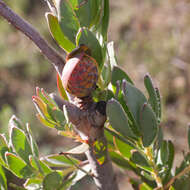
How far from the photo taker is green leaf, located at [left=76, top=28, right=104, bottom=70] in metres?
0.40

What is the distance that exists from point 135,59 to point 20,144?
9.30 feet

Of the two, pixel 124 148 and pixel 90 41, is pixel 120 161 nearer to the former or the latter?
pixel 124 148

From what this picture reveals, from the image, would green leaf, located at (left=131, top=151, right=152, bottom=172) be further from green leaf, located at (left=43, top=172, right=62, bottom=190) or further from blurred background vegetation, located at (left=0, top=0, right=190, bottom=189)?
blurred background vegetation, located at (left=0, top=0, right=190, bottom=189)

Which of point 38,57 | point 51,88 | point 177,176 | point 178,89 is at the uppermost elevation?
point 38,57

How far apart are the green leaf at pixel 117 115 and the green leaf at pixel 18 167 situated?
0.18 metres

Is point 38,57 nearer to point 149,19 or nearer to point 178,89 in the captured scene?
point 149,19

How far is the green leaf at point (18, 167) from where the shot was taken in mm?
470

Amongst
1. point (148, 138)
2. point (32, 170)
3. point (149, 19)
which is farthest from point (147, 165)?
point (149, 19)

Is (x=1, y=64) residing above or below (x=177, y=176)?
above

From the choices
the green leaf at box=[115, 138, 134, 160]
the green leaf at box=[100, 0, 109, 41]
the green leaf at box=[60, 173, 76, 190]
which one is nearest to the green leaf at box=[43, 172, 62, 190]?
the green leaf at box=[60, 173, 76, 190]

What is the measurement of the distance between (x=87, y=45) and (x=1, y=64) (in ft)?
11.7

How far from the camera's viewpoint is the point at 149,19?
371 cm

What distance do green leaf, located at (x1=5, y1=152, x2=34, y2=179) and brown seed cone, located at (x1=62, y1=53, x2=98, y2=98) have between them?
0.16 m

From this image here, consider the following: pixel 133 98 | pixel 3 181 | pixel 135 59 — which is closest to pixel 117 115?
pixel 133 98
